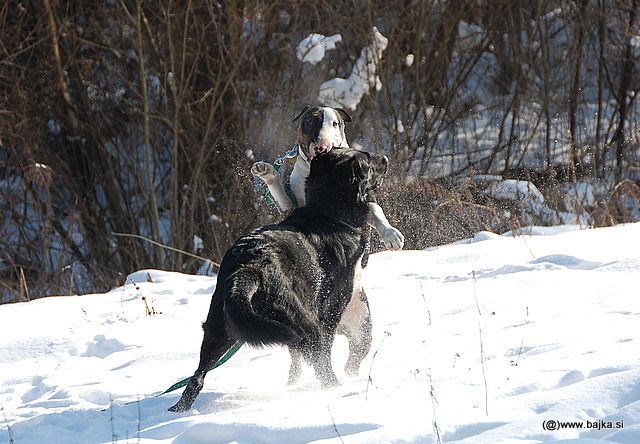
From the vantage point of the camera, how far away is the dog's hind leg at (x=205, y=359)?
3643 millimetres

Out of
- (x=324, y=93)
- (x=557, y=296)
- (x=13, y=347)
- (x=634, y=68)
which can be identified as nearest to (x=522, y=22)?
(x=634, y=68)

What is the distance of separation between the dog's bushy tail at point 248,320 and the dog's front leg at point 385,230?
80cm

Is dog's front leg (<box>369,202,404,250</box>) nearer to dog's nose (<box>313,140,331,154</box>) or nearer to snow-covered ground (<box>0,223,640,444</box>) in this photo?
dog's nose (<box>313,140,331,154</box>)

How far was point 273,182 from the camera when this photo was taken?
4469mm

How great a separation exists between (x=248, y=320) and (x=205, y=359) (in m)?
0.41

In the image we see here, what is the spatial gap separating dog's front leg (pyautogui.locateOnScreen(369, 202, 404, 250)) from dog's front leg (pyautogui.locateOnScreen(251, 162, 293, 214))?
0.53m

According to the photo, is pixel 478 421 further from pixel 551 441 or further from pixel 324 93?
pixel 324 93

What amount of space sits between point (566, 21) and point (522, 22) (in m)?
0.60

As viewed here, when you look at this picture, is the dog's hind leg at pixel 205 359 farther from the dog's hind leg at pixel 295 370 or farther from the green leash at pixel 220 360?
the dog's hind leg at pixel 295 370

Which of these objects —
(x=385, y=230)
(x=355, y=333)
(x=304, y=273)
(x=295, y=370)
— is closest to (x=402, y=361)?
(x=355, y=333)

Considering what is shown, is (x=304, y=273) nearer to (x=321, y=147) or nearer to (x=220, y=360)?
(x=220, y=360)

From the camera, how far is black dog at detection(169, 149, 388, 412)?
349 cm

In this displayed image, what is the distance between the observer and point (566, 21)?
39.6 feet

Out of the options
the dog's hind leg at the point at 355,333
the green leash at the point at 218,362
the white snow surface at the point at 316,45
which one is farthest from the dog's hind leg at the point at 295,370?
the white snow surface at the point at 316,45
